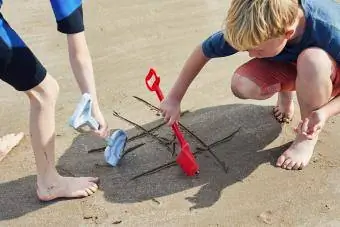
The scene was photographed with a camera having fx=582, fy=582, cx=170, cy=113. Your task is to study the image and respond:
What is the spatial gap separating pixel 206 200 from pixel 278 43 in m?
0.59

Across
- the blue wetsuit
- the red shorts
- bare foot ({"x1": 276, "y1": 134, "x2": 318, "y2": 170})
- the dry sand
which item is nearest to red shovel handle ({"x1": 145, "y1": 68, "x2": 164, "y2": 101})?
the dry sand

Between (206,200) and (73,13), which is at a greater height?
(73,13)

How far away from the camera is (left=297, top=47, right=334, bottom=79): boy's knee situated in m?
2.03

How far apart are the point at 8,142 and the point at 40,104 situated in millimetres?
504

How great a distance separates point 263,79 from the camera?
2.26 meters

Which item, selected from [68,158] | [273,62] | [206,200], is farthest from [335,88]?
[68,158]

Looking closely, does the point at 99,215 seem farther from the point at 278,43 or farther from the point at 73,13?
the point at 278,43

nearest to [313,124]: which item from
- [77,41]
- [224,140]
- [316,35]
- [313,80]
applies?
[313,80]

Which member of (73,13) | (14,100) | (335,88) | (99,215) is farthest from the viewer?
(14,100)

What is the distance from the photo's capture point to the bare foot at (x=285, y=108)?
2.43 meters

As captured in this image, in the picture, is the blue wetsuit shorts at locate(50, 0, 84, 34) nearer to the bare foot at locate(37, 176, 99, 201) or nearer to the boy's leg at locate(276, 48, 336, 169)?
the bare foot at locate(37, 176, 99, 201)

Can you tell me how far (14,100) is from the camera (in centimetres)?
271

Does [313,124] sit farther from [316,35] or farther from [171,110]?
[171,110]

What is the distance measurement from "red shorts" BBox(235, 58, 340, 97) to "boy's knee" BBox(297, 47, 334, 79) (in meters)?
0.20
